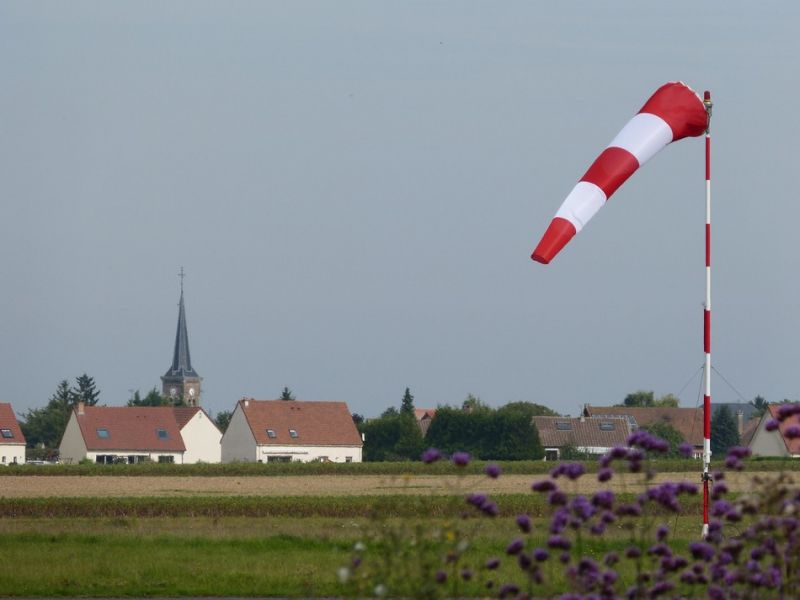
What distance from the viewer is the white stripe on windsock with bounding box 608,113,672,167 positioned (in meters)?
14.8

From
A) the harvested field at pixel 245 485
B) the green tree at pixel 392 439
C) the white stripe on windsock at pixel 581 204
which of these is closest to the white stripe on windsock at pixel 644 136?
the white stripe on windsock at pixel 581 204

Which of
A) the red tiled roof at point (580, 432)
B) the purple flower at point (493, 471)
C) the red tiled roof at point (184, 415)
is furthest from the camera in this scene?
the red tiled roof at point (580, 432)

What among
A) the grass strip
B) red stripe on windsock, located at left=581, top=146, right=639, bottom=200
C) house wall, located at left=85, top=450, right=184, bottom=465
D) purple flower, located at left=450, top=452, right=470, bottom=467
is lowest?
the grass strip

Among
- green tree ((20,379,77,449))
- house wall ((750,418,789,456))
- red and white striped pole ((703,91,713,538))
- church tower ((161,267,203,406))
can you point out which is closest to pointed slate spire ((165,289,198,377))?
church tower ((161,267,203,406))

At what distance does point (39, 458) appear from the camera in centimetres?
11462

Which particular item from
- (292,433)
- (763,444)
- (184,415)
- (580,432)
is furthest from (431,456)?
(580,432)

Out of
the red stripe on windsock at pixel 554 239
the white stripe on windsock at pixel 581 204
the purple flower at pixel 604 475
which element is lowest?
the purple flower at pixel 604 475

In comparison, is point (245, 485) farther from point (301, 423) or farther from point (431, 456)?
point (431, 456)

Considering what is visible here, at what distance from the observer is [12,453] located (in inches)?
3831

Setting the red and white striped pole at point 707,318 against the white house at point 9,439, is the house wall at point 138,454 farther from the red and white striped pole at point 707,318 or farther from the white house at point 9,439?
the red and white striped pole at point 707,318

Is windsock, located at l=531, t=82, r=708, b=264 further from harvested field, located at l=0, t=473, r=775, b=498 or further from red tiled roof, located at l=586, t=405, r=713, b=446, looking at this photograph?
red tiled roof, located at l=586, t=405, r=713, b=446

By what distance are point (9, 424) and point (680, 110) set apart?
87.7 metres

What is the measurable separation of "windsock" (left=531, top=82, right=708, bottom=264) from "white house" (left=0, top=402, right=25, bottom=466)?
3372 inches

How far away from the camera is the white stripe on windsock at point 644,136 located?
14789 millimetres
